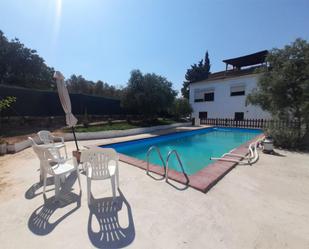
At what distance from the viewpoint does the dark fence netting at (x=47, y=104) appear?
407 inches

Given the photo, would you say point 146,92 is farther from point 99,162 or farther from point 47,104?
point 99,162

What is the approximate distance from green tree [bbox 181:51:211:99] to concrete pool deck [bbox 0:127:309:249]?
30.8 meters

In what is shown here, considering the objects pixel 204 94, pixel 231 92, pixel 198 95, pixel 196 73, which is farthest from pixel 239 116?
pixel 196 73

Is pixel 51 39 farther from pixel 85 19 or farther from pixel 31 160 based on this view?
pixel 31 160

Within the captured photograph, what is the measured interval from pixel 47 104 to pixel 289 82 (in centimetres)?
1476

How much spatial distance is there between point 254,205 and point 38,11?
29.1 feet

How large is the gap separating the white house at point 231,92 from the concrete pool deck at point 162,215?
16.1 meters

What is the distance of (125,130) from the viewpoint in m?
10.5

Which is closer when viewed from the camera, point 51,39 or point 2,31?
point 51,39

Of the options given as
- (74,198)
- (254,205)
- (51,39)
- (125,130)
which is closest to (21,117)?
(51,39)

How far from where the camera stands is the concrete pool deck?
1.89m

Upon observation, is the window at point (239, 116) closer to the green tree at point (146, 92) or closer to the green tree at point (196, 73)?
the green tree at point (146, 92)

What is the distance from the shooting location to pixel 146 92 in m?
12.9

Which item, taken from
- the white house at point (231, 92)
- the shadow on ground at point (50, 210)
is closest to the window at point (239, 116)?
the white house at point (231, 92)
